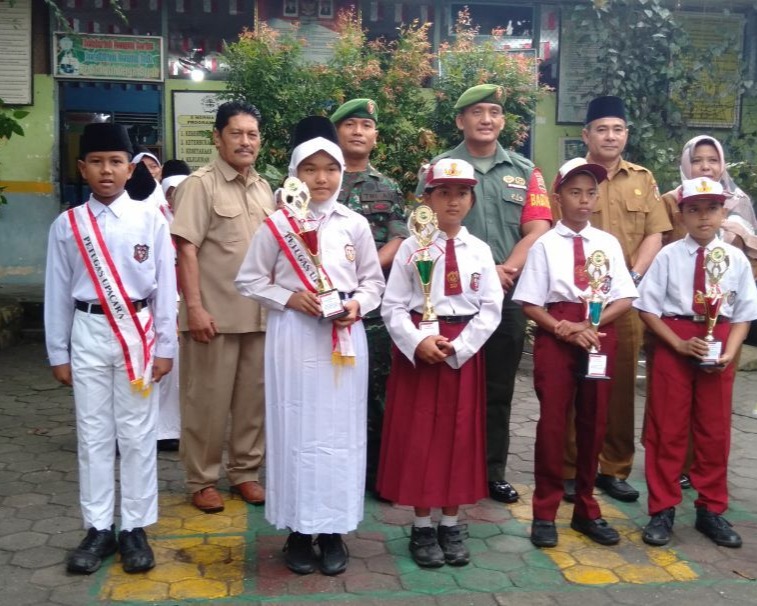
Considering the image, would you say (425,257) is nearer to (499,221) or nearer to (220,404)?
(499,221)

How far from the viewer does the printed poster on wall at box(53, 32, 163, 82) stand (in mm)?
9367

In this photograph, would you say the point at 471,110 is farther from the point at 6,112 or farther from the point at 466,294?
the point at 6,112

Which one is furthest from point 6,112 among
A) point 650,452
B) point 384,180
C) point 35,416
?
point 650,452

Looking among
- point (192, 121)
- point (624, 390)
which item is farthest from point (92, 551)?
point (192, 121)

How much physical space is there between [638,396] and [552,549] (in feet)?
11.5

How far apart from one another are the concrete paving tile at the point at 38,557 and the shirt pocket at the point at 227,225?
1.66 meters

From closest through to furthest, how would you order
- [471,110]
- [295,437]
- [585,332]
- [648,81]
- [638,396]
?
[295,437] < [585,332] < [471,110] < [638,396] < [648,81]

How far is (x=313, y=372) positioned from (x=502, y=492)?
5.07 ft

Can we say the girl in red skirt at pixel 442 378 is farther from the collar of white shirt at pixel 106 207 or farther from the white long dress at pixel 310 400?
the collar of white shirt at pixel 106 207

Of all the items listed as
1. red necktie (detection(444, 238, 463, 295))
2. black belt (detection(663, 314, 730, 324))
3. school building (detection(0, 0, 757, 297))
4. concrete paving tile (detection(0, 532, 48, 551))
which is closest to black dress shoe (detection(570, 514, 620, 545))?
black belt (detection(663, 314, 730, 324))

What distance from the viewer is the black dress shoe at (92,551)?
3521mm

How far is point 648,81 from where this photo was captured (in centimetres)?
956

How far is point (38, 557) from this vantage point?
371cm

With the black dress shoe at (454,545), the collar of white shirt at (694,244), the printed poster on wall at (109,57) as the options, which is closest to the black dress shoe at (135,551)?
the black dress shoe at (454,545)
